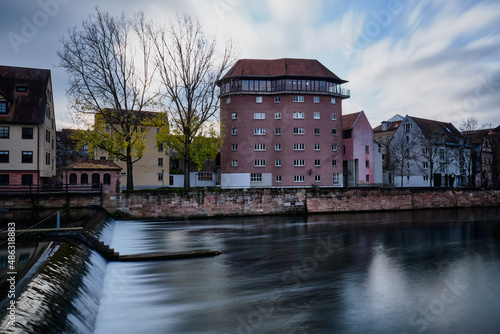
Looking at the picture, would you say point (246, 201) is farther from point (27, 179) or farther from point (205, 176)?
point (205, 176)

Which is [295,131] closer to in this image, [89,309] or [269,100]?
[269,100]

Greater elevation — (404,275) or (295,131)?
(295,131)

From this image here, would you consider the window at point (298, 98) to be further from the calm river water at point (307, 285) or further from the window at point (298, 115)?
the calm river water at point (307, 285)

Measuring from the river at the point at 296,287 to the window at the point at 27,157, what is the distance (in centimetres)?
2161

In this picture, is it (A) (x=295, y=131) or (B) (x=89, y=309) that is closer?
(B) (x=89, y=309)

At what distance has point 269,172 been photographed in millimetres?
49250

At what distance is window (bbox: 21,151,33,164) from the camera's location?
37.8 meters

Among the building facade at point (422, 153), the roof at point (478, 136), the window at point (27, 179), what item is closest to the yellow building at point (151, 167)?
the window at point (27, 179)

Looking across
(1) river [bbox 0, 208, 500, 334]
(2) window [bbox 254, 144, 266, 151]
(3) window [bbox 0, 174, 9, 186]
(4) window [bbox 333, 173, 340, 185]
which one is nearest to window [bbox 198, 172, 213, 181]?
(2) window [bbox 254, 144, 266, 151]

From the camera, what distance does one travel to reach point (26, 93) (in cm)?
3903

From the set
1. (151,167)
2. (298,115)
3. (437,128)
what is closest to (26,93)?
(151,167)

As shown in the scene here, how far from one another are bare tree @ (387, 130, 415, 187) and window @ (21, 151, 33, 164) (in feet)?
170

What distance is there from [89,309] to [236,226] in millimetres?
18965

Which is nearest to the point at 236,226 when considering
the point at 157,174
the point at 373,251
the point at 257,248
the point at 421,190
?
the point at 257,248
